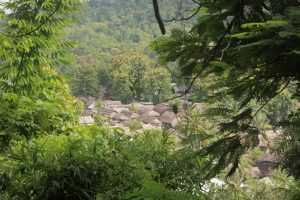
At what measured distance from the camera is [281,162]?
2172 mm

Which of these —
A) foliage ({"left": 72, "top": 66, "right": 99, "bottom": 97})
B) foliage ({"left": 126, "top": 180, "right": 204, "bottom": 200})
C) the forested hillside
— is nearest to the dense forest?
foliage ({"left": 126, "top": 180, "right": 204, "bottom": 200})

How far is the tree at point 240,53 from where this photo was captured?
136 cm

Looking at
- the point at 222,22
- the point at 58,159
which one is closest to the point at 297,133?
the point at 222,22

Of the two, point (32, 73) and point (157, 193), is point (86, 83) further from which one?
point (157, 193)

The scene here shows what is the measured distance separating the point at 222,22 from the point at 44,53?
9.30 ft

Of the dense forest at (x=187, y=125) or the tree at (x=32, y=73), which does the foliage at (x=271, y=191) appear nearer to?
the dense forest at (x=187, y=125)

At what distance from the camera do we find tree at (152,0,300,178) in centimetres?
136

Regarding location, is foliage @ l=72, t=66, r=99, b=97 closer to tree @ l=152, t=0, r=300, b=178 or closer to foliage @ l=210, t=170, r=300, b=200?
foliage @ l=210, t=170, r=300, b=200

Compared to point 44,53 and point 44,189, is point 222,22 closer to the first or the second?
point 44,189

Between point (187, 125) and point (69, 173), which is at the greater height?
point (187, 125)

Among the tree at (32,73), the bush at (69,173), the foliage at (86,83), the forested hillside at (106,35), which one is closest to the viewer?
the bush at (69,173)

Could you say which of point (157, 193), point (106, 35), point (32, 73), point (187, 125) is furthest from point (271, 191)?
point (106, 35)

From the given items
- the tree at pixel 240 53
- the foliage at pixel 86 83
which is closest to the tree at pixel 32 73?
the tree at pixel 240 53

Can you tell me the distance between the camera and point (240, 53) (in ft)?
4.89
